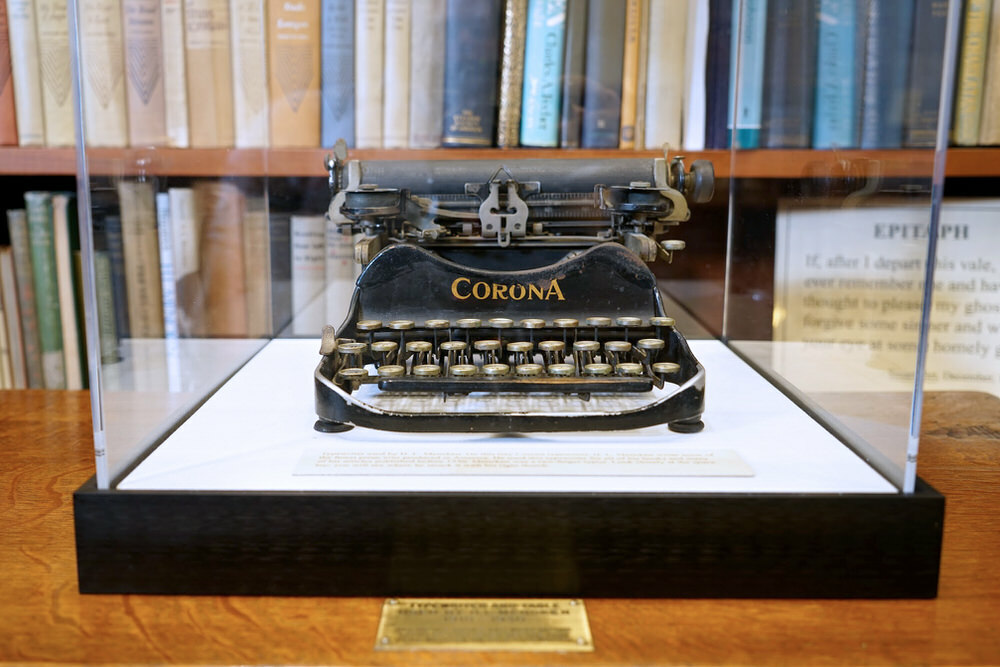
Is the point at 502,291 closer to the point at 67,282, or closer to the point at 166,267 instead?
the point at 166,267

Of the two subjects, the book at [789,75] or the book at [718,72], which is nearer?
the book at [789,75]

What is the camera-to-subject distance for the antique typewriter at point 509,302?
3.83ft

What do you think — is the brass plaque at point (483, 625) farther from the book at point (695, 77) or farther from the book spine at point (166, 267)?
the book at point (695, 77)

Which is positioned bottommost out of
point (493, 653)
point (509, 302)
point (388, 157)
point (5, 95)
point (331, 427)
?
point (493, 653)

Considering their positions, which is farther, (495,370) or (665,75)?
(665,75)

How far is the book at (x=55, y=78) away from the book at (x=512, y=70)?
0.80m

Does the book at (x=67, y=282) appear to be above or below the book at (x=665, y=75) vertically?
below

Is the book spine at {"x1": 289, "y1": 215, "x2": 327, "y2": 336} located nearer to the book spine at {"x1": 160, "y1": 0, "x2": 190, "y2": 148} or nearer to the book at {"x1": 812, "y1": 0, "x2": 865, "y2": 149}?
the book spine at {"x1": 160, "y1": 0, "x2": 190, "y2": 148}

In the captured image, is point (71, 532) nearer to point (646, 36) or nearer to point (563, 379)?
point (563, 379)

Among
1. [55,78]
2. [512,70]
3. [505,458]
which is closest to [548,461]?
[505,458]

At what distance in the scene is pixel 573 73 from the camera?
5.54 feet

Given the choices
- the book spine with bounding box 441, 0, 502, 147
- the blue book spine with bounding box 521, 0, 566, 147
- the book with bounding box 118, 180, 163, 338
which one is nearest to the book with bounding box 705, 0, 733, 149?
the blue book spine with bounding box 521, 0, 566, 147

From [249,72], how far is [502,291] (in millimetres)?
756

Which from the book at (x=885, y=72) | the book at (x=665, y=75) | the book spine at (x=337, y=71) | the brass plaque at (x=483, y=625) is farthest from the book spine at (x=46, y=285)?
the book at (x=885, y=72)
